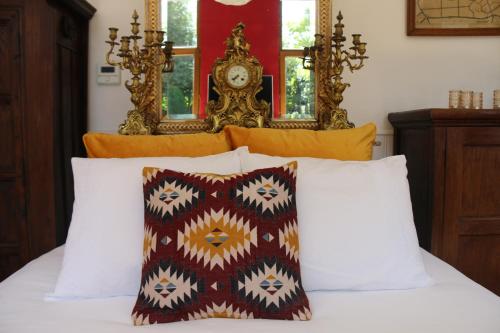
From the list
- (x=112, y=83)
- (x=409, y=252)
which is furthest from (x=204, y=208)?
(x=112, y=83)

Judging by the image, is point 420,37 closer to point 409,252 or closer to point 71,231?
point 409,252

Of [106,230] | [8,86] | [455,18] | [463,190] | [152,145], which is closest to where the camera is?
[106,230]

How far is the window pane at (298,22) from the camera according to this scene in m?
2.36

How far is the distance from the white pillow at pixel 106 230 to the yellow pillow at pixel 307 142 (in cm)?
30

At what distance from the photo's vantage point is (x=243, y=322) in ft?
3.59

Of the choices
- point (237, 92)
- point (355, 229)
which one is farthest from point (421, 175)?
point (355, 229)

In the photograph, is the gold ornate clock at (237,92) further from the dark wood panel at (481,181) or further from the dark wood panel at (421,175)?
the dark wood panel at (481,181)

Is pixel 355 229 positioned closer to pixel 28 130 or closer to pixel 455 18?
pixel 28 130

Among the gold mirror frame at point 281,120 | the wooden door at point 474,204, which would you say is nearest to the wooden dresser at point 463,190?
the wooden door at point 474,204

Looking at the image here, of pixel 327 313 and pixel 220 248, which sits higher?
pixel 220 248

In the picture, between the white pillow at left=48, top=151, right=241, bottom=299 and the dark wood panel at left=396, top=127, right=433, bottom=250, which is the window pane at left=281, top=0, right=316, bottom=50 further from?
the white pillow at left=48, top=151, right=241, bottom=299

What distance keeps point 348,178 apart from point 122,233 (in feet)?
2.04

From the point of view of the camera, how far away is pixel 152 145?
1.63 m

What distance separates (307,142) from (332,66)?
2.64 feet
